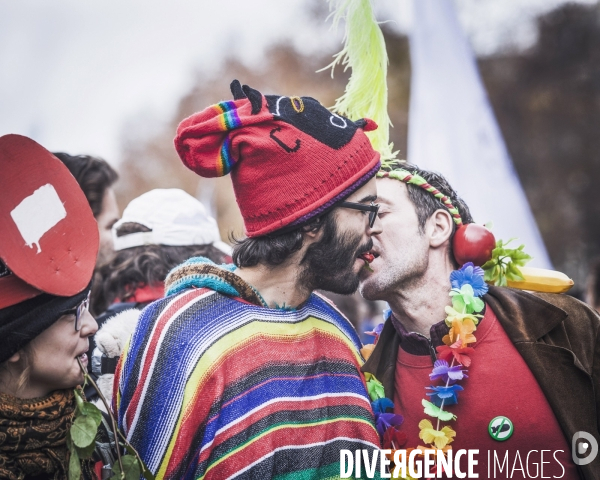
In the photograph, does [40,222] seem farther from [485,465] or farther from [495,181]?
[495,181]

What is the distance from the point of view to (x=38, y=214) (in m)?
1.79

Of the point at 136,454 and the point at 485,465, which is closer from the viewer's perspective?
the point at 136,454

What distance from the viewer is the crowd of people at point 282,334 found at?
1.85 meters

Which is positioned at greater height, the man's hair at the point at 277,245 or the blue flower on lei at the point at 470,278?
the man's hair at the point at 277,245

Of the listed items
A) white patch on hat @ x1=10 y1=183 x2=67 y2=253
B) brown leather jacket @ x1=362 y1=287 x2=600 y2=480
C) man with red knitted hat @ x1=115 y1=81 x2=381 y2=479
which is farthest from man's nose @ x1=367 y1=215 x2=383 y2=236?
white patch on hat @ x1=10 y1=183 x2=67 y2=253

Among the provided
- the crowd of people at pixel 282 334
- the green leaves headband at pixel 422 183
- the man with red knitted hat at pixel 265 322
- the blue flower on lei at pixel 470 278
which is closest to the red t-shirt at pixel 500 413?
the crowd of people at pixel 282 334

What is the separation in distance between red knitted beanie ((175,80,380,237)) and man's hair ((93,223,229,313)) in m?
1.00

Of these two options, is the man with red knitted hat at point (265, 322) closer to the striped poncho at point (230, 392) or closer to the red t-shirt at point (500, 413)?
the striped poncho at point (230, 392)

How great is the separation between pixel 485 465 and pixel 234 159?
1546 mm

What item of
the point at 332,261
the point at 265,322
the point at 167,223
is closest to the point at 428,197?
the point at 332,261

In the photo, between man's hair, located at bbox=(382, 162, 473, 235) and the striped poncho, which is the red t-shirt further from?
man's hair, located at bbox=(382, 162, 473, 235)

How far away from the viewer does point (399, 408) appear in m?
2.76

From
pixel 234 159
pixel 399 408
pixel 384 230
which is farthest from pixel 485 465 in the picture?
pixel 234 159

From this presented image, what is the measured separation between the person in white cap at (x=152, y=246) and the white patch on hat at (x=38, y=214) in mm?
1381
